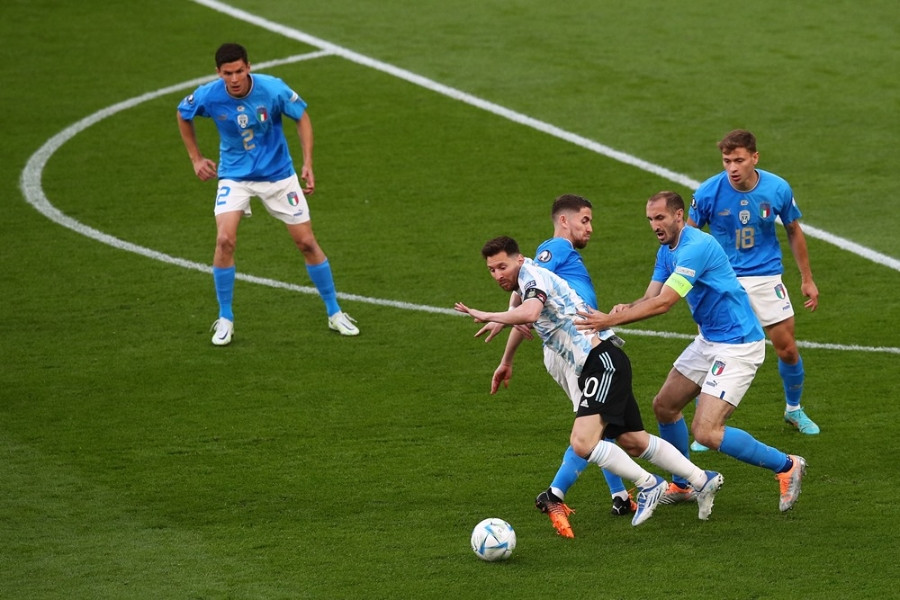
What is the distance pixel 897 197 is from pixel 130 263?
25.9ft

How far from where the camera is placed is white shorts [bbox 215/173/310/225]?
11469 mm

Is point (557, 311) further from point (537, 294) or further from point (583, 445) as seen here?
point (583, 445)

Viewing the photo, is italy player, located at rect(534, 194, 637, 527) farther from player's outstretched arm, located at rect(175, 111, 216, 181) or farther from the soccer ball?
player's outstretched arm, located at rect(175, 111, 216, 181)

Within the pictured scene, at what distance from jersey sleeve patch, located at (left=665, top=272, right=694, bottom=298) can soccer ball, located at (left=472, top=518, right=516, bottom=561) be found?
5.43ft

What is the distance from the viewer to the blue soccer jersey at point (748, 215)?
9.06 meters

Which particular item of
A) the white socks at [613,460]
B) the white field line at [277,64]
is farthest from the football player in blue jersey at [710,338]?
the white field line at [277,64]

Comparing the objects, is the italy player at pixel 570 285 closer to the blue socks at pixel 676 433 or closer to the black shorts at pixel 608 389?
the black shorts at pixel 608 389

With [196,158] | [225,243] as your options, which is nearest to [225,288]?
[225,243]

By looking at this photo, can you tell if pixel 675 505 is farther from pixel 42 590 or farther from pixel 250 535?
pixel 42 590

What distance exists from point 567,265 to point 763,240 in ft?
5.99

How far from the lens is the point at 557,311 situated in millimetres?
7730

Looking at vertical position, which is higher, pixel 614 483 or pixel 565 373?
pixel 565 373

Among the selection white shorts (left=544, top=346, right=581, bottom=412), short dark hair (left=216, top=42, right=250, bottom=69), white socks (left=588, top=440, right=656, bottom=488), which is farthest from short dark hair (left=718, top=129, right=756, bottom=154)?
short dark hair (left=216, top=42, right=250, bottom=69)

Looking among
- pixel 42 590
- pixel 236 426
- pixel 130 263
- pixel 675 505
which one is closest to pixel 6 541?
pixel 42 590
